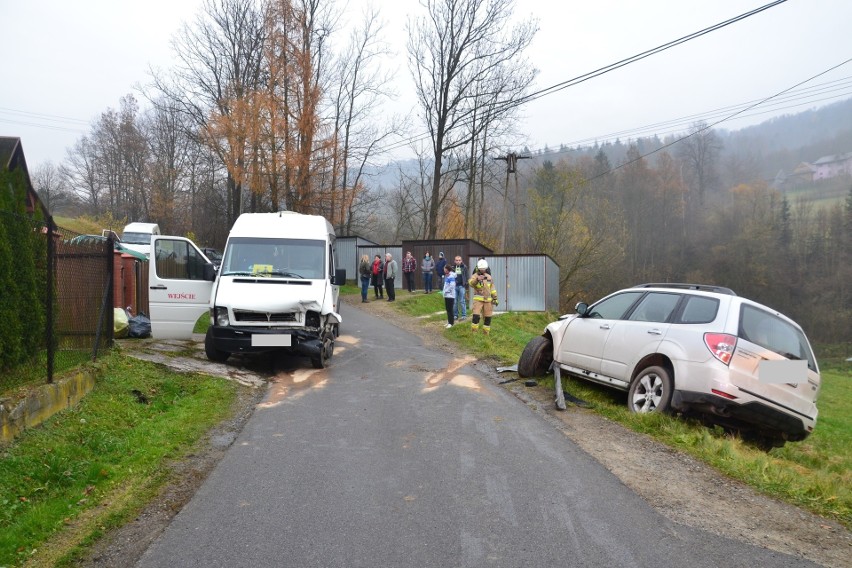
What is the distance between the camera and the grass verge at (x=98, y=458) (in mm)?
4141

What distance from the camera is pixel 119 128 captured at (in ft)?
169

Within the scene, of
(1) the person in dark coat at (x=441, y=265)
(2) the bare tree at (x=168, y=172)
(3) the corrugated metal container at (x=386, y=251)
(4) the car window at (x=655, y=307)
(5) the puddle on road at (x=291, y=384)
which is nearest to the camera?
(4) the car window at (x=655, y=307)

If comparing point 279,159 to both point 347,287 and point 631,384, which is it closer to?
point 347,287

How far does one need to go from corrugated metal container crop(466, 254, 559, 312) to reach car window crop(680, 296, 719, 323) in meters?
17.0

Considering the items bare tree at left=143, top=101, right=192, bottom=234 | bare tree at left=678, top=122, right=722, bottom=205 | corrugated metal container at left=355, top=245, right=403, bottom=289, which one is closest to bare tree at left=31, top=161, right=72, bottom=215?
bare tree at left=143, top=101, right=192, bottom=234

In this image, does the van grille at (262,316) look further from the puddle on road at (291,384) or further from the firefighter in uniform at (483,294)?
the firefighter in uniform at (483,294)

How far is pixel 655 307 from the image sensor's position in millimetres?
7676

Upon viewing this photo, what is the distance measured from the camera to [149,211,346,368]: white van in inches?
383

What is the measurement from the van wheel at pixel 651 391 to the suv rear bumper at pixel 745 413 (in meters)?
0.18

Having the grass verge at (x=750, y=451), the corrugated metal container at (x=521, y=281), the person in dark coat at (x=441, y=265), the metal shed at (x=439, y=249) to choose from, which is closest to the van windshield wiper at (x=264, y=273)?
the grass verge at (x=750, y=451)

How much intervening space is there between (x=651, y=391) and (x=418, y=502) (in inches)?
150

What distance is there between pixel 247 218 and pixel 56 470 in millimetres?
7148

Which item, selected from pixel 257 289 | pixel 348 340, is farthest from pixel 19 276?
pixel 348 340

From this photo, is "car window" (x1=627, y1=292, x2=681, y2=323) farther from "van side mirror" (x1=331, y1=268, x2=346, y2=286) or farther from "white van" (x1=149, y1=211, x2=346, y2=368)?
"van side mirror" (x1=331, y1=268, x2=346, y2=286)
